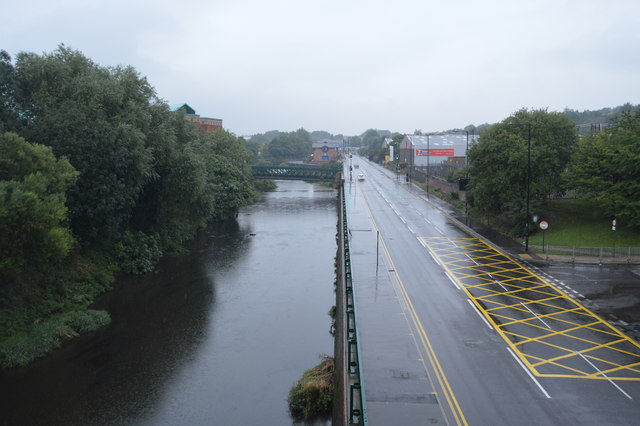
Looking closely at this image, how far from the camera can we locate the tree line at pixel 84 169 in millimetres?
29328

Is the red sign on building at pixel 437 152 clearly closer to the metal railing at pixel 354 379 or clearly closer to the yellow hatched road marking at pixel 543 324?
the yellow hatched road marking at pixel 543 324

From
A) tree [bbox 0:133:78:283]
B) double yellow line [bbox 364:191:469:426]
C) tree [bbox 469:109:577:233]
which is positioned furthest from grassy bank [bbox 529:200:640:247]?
tree [bbox 0:133:78:283]

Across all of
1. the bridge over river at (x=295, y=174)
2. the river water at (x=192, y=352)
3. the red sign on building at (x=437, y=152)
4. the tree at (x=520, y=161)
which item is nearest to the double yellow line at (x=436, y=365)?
the river water at (x=192, y=352)

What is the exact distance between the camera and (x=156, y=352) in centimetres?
2897

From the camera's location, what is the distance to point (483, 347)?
2327 cm

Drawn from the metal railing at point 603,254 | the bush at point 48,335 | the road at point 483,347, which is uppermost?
the metal railing at point 603,254

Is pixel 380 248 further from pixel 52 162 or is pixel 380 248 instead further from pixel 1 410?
pixel 1 410

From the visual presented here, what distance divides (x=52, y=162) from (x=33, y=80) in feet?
43.8

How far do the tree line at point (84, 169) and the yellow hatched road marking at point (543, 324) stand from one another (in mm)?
23602

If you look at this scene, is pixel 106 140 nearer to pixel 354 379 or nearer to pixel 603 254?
pixel 354 379

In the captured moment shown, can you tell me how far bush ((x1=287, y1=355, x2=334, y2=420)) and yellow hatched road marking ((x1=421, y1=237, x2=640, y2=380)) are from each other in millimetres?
8148

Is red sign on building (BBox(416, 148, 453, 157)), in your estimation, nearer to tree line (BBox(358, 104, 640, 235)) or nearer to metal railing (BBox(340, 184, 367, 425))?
tree line (BBox(358, 104, 640, 235))

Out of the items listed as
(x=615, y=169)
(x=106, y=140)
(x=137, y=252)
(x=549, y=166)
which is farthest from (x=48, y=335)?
(x=615, y=169)

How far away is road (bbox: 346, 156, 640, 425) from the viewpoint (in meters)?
18.1
